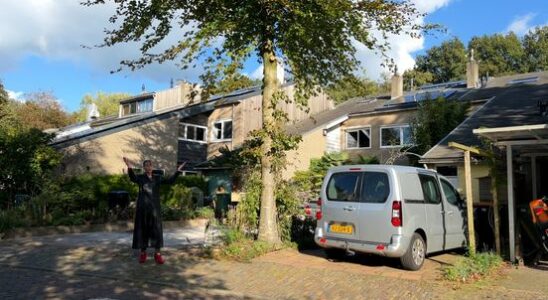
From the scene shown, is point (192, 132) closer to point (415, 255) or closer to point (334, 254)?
point (334, 254)

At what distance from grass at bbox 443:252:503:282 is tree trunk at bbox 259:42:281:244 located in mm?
3977

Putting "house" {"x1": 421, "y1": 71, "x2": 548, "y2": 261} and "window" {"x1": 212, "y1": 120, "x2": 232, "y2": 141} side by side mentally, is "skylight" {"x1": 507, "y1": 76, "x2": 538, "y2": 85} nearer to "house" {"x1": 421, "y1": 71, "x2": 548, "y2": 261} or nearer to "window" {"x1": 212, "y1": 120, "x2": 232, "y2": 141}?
"house" {"x1": 421, "y1": 71, "x2": 548, "y2": 261}

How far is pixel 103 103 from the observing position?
67.9 metres

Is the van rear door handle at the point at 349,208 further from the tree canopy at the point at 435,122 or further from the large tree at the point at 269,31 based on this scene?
the tree canopy at the point at 435,122

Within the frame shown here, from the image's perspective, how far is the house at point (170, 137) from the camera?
25.6 meters

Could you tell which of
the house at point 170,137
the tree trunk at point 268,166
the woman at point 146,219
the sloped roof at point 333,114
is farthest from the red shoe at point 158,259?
the sloped roof at point 333,114

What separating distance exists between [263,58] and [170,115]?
1867 cm

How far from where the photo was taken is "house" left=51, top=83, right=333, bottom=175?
25594mm

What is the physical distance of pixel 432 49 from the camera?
6106 cm

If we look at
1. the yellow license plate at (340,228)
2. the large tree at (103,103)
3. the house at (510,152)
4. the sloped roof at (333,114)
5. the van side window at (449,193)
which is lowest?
the yellow license plate at (340,228)

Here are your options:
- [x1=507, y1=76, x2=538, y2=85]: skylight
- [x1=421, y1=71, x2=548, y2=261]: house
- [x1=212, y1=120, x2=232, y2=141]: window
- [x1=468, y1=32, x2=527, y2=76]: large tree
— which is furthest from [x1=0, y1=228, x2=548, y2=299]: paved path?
[x1=468, y1=32, x2=527, y2=76]: large tree

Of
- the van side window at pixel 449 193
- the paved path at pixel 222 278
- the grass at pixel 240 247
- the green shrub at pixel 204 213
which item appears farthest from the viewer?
the green shrub at pixel 204 213

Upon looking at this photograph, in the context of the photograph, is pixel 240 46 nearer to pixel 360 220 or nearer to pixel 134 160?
pixel 360 220

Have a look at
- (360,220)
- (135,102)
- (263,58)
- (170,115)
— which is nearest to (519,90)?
(263,58)
